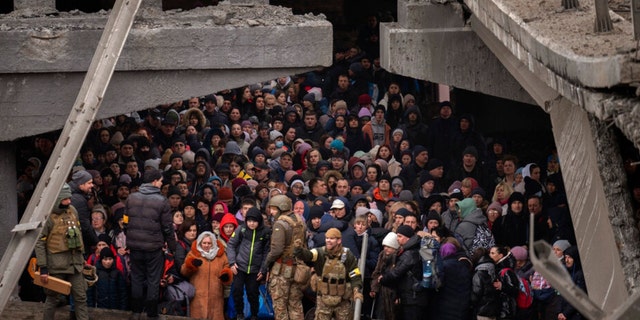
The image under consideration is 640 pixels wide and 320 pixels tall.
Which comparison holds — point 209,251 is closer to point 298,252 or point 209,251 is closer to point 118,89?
point 298,252

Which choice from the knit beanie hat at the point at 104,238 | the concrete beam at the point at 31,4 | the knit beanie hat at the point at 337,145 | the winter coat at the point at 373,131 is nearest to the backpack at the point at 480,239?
the knit beanie hat at the point at 104,238

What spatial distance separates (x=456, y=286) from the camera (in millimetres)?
16609

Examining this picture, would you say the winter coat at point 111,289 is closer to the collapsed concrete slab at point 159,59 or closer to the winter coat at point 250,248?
the winter coat at point 250,248

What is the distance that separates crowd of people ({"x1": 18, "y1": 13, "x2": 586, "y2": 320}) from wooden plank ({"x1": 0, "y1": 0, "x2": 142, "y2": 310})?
3.70 ft

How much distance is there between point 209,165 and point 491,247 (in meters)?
4.79

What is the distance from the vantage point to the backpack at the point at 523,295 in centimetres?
1650

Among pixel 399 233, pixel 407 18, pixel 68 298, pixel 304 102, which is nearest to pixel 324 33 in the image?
pixel 407 18

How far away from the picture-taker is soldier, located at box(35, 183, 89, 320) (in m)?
16.5

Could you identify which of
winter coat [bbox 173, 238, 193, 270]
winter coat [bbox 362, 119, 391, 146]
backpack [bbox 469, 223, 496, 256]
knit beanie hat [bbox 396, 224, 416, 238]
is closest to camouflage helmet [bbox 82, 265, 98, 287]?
winter coat [bbox 173, 238, 193, 270]

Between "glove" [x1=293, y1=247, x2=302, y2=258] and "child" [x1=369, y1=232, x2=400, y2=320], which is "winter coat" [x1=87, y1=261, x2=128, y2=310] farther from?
"child" [x1=369, y1=232, x2=400, y2=320]

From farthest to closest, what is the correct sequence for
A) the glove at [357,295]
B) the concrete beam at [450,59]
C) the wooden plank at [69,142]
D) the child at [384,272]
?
the concrete beam at [450,59], the child at [384,272], the glove at [357,295], the wooden plank at [69,142]

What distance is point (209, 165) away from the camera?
2056 cm

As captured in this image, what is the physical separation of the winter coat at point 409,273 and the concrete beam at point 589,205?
112 inches

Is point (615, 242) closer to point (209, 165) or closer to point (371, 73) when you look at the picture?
point (209, 165)
